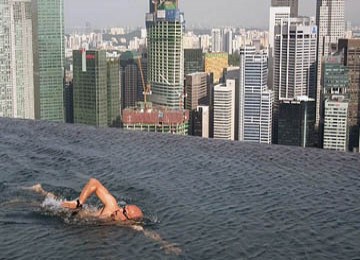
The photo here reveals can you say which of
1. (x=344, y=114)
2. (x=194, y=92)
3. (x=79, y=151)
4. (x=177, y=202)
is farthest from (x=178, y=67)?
(x=177, y=202)

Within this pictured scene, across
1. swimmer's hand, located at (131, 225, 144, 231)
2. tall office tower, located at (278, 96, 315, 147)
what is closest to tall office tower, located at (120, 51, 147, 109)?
tall office tower, located at (278, 96, 315, 147)

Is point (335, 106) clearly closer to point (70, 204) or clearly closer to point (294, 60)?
point (294, 60)

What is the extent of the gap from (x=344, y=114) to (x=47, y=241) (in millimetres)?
17789

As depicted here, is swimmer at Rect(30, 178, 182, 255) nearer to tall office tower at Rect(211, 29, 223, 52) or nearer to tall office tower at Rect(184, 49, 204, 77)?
tall office tower at Rect(184, 49, 204, 77)

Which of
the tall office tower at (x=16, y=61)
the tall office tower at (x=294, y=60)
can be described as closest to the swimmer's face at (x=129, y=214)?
the tall office tower at (x=16, y=61)

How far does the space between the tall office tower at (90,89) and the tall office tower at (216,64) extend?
27.2 feet

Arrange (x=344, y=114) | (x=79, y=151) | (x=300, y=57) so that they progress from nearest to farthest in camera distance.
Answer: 1. (x=79, y=151)
2. (x=344, y=114)
3. (x=300, y=57)

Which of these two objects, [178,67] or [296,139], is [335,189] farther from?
[178,67]

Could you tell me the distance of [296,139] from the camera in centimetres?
2069

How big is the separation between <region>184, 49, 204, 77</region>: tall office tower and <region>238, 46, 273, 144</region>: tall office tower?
523cm

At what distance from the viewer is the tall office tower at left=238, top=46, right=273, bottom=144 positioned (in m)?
22.2

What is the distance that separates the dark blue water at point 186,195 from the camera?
3645 millimetres

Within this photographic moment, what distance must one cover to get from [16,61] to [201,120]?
7.07 metres

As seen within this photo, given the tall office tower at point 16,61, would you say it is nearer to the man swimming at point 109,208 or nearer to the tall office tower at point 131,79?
the tall office tower at point 131,79
